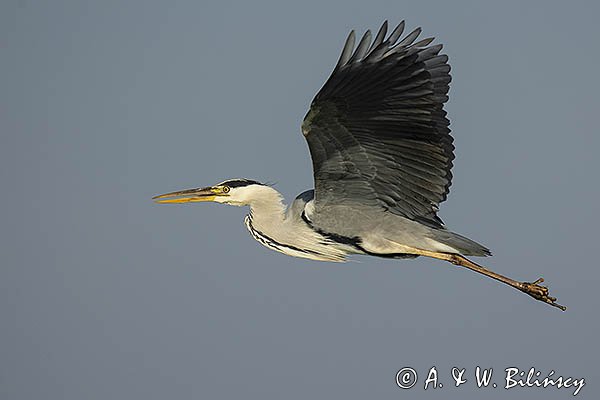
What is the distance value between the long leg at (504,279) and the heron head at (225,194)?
1.62 m

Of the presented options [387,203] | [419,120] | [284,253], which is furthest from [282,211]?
[419,120]

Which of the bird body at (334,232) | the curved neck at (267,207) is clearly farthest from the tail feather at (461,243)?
the curved neck at (267,207)

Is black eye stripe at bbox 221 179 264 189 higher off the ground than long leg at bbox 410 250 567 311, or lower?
higher

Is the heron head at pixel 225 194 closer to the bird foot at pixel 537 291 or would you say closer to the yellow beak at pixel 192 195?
the yellow beak at pixel 192 195

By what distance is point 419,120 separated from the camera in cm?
849

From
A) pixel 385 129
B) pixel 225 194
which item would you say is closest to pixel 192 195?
pixel 225 194

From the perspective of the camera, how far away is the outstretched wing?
8258 millimetres

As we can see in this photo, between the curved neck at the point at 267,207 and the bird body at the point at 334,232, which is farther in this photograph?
the curved neck at the point at 267,207

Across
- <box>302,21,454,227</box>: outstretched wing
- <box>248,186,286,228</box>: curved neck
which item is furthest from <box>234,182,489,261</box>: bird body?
<box>302,21,454,227</box>: outstretched wing

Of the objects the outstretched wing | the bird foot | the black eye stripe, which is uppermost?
the outstretched wing

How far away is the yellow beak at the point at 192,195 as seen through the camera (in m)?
10.1

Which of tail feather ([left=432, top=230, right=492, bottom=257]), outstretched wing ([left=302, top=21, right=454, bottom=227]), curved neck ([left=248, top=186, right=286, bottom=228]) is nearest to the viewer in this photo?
→ outstretched wing ([left=302, top=21, right=454, bottom=227])

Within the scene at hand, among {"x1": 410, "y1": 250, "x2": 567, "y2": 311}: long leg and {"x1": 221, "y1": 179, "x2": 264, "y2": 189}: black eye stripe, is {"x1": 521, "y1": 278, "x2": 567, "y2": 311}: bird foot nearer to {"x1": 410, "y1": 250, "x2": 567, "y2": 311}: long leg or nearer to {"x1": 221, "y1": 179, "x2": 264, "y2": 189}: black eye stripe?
{"x1": 410, "y1": 250, "x2": 567, "y2": 311}: long leg

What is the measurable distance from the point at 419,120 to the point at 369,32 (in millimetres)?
779
